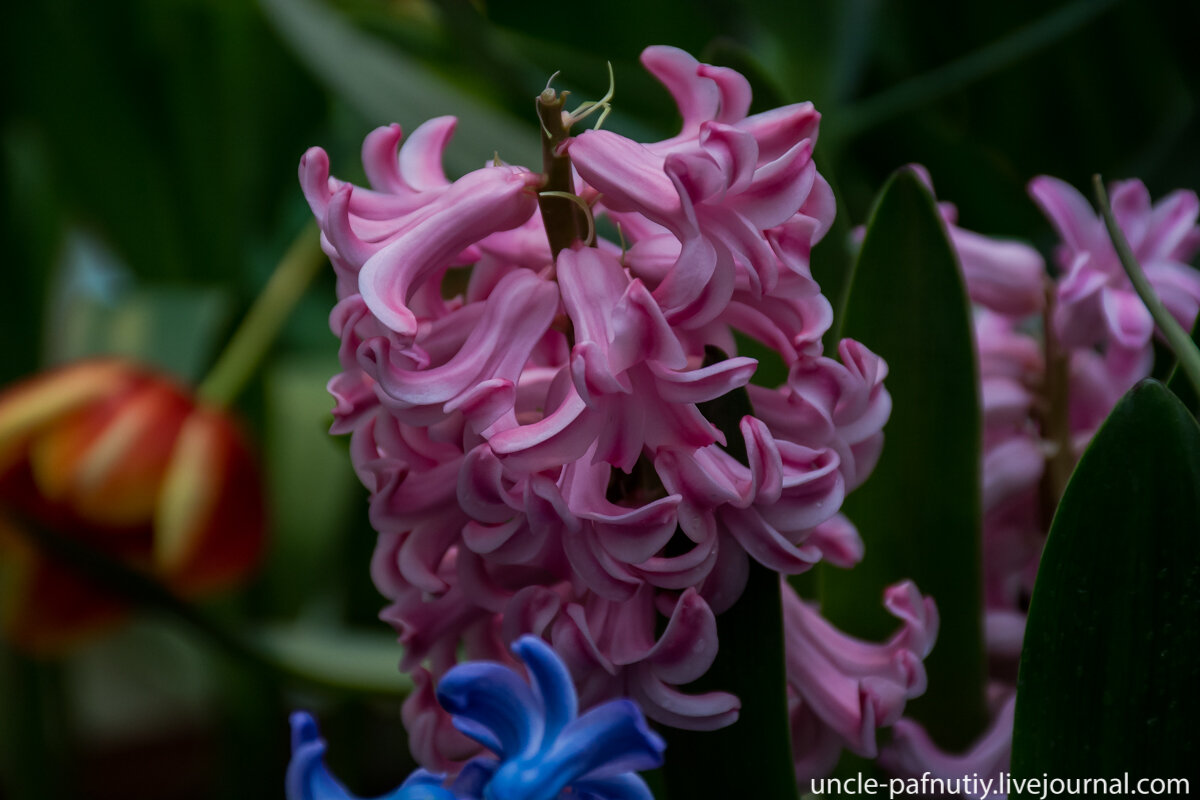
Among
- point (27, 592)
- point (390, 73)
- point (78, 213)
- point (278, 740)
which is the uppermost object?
point (390, 73)

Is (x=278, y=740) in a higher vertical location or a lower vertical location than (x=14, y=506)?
lower

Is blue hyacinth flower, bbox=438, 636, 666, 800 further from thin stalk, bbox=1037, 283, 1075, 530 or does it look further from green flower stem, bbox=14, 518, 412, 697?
green flower stem, bbox=14, 518, 412, 697

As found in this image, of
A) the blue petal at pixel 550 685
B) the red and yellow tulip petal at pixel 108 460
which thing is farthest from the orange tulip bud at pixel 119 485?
the blue petal at pixel 550 685

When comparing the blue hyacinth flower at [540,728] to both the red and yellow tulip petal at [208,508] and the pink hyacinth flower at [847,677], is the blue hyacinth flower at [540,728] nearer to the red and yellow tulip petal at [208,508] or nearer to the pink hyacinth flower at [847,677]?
the pink hyacinth flower at [847,677]

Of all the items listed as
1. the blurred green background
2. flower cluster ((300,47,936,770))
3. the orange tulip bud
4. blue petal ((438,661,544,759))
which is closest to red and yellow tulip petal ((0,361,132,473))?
the orange tulip bud

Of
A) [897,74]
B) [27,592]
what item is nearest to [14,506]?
[27,592]

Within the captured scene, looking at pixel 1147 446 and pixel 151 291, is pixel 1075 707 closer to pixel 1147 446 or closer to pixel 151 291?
pixel 1147 446

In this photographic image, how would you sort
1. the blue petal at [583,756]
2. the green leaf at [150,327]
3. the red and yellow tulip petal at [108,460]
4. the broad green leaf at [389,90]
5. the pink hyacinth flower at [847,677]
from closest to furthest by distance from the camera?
1. the blue petal at [583,756]
2. the pink hyacinth flower at [847,677]
3. the broad green leaf at [389,90]
4. the red and yellow tulip petal at [108,460]
5. the green leaf at [150,327]

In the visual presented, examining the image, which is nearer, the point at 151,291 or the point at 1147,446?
the point at 1147,446
